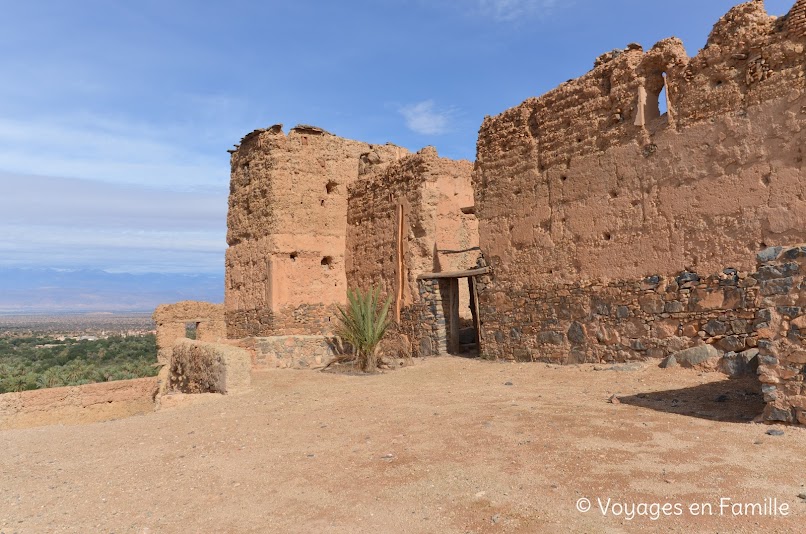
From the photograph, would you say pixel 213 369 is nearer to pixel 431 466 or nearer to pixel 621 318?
pixel 431 466

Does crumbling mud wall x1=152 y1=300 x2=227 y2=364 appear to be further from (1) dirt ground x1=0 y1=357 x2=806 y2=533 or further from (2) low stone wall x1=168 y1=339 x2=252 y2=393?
(1) dirt ground x1=0 y1=357 x2=806 y2=533

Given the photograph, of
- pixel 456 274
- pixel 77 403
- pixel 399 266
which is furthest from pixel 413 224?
pixel 77 403

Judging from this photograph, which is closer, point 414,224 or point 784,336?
point 784,336

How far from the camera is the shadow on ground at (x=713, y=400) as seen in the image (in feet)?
16.6

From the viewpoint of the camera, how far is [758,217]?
22.9 feet

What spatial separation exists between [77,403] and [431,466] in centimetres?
849

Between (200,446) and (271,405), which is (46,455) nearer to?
(200,446)

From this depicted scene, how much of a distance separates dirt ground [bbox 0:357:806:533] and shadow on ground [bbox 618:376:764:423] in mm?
26

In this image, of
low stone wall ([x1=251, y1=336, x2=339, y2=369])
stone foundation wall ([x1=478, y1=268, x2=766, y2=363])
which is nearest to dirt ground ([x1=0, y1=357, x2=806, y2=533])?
stone foundation wall ([x1=478, y1=268, x2=766, y2=363])

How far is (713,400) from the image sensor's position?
223 inches

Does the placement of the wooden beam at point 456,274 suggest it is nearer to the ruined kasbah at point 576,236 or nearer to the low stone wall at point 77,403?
the ruined kasbah at point 576,236

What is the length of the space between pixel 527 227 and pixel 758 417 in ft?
18.0

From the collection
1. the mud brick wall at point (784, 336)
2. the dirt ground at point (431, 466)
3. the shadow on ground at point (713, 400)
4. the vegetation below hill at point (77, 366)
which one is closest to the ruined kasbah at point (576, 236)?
the mud brick wall at point (784, 336)

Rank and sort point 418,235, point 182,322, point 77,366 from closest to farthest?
point 418,235, point 182,322, point 77,366
